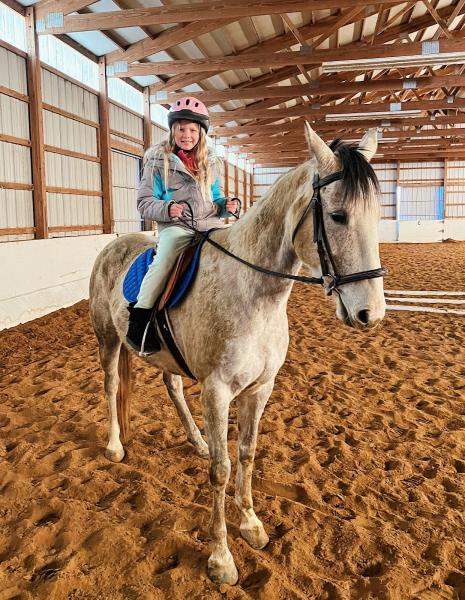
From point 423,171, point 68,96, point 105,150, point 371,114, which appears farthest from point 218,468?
point 423,171

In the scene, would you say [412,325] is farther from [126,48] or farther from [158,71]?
[126,48]

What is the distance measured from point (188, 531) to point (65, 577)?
0.58m

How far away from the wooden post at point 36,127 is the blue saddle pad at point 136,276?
6145mm

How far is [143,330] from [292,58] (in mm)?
8626

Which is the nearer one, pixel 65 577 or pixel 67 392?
pixel 65 577

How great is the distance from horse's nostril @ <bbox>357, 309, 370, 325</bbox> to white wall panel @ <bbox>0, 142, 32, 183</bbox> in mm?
7069

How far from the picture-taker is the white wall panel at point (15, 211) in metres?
7.23

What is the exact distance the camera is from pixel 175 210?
2.22 m

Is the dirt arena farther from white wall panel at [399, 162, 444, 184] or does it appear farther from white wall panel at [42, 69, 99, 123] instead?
white wall panel at [399, 162, 444, 184]

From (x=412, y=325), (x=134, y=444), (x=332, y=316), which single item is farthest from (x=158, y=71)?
(x=134, y=444)

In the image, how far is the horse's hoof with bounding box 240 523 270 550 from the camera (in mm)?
2160

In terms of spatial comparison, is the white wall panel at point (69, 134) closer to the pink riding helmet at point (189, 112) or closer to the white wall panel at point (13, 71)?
the white wall panel at point (13, 71)

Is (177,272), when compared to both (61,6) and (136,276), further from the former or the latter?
(61,6)

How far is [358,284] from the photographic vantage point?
5.27 ft
